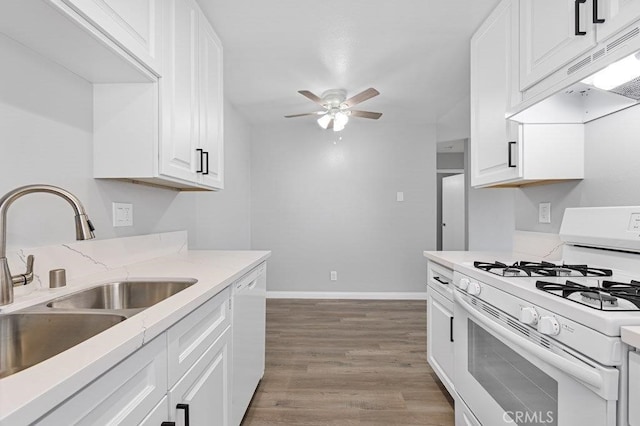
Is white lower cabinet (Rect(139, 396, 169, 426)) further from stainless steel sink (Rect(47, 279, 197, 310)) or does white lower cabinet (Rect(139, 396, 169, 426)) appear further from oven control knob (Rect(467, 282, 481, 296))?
oven control knob (Rect(467, 282, 481, 296))

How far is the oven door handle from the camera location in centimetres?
82

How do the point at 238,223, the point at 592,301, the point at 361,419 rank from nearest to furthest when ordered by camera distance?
the point at 592,301
the point at 361,419
the point at 238,223

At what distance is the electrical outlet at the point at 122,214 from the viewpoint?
1.72m

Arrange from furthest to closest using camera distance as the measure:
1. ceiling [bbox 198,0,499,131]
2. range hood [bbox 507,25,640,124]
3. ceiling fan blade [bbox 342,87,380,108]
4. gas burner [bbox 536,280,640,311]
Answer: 1. ceiling fan blade [bbox 342,87,380,108]
2. ceiling [bbox 198,0,499,131]
3. range hood [bbox 507,25,640,124]
4. gas burner [bbox 536,280,640,311]

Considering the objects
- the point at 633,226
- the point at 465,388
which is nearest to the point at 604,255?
the point at 633,226

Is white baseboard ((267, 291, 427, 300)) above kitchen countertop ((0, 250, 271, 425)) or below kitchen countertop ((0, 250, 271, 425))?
below

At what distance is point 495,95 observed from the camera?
197cm

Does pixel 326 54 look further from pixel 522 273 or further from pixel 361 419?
pixel 361 419

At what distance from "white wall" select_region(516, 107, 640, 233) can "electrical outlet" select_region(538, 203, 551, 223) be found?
31mm

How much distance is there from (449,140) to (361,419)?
15.4 ft

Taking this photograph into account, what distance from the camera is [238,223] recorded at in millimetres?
4129

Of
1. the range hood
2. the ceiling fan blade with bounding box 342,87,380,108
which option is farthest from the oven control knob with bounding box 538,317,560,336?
the ceiling fan blade with bounding box 342,87,380,108

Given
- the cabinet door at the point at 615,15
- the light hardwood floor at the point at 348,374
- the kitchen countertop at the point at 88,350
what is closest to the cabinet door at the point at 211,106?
the kitchen countertop at the point at 88,350

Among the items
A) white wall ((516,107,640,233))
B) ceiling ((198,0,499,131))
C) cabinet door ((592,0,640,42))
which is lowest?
white wall ((516,107,640,233))
